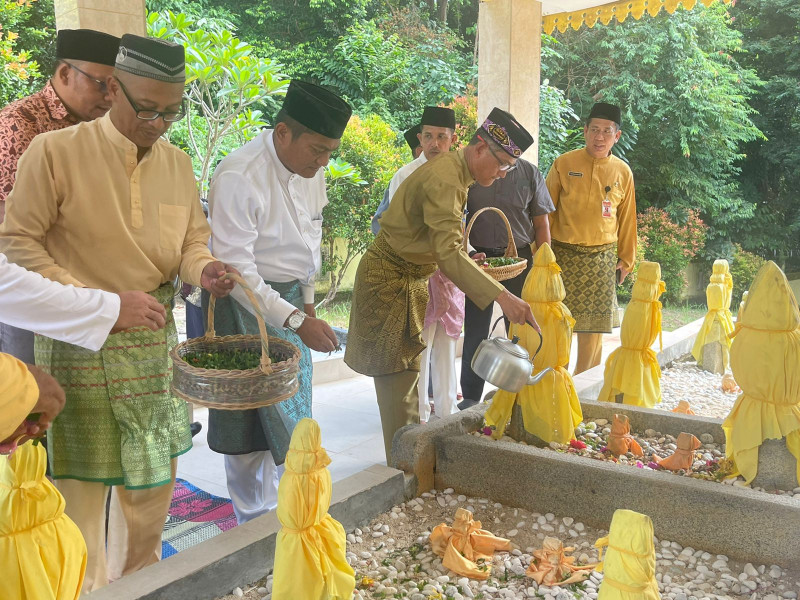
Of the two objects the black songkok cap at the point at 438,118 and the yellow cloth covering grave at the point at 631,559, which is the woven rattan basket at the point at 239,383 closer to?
the yellow cloth covering grave at the point at 631,559

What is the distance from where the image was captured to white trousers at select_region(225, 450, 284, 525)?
2.87 metres

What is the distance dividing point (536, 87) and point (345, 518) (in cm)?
505

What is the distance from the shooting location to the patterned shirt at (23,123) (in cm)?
228

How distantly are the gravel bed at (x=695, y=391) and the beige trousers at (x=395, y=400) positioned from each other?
2.19 meters

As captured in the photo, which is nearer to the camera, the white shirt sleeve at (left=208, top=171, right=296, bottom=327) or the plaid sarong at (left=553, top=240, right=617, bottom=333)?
the white shirt sleeve at (left=208, top=171, right=296, bottom=327)

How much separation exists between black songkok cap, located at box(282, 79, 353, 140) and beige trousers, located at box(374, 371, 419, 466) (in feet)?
3.99

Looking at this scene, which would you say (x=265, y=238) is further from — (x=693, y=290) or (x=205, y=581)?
(x=693, y=290)

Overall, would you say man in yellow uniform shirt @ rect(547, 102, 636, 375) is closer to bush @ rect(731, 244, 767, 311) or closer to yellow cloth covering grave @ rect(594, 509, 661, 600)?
yellow cloth covering grave @ rect(594, 509, 661, 600)

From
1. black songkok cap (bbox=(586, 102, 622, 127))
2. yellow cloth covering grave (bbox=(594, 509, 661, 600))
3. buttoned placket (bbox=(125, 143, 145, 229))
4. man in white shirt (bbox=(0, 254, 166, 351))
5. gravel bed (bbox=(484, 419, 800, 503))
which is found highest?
black songkok cap (bbox=(586, 102, 622, 127))

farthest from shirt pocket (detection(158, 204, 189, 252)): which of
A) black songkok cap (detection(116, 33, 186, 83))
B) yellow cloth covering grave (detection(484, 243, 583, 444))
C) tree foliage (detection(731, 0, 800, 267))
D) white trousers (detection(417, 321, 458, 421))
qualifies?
tree foliage (detection(731, 0, 800, 267))

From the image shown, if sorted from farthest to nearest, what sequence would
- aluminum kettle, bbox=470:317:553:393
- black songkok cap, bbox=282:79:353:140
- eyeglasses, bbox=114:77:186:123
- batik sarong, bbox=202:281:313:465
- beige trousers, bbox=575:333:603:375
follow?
beige trousers, bbox=575:333:603:375 < aluminum kettle, bbox=470:317:553:393 < batik sarong, bbox=202:281:313:465 < black songkok cap, bbox=282:79:353:140 < eyeglasses, bbox=114:77:186:123

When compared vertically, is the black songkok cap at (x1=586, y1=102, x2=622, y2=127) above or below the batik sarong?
above

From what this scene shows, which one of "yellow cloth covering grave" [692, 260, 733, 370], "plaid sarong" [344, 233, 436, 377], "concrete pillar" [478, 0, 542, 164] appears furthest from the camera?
"concrete pillar" [478, 0, 542, 164]

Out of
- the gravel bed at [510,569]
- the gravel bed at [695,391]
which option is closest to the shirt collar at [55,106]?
the gravel bed at [510,569]
